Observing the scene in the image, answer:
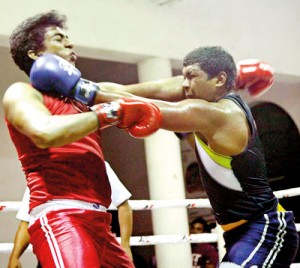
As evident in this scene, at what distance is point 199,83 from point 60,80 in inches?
22.5

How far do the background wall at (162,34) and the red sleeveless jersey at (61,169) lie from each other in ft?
7.37

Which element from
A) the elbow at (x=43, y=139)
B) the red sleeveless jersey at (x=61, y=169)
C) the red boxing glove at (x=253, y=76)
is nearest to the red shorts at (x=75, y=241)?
the red sleeveless jersey at (x=61, y=169)

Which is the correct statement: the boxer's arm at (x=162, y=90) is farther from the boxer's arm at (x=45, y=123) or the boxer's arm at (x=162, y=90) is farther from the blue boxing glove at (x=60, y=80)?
the boxer's arm at (x=45, y=123)

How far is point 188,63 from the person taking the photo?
7.05ft

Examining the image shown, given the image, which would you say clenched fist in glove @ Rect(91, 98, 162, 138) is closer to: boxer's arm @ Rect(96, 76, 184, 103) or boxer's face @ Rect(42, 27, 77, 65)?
boxer's face @ Rect(42, 27, 77, 65)

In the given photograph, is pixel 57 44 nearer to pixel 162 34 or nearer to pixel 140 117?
pixel 140 117

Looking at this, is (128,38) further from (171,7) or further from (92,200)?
(92,200)

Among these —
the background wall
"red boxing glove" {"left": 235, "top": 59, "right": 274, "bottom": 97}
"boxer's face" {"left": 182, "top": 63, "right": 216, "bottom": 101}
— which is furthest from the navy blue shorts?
the background wall

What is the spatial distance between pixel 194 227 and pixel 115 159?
2.45m

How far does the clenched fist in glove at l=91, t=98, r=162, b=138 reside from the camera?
164 cm

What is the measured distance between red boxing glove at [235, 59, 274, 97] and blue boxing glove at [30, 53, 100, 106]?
2.84ft

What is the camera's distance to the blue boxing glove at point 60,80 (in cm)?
178

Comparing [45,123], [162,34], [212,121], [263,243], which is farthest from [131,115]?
[162,34]

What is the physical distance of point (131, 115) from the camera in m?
1.70
